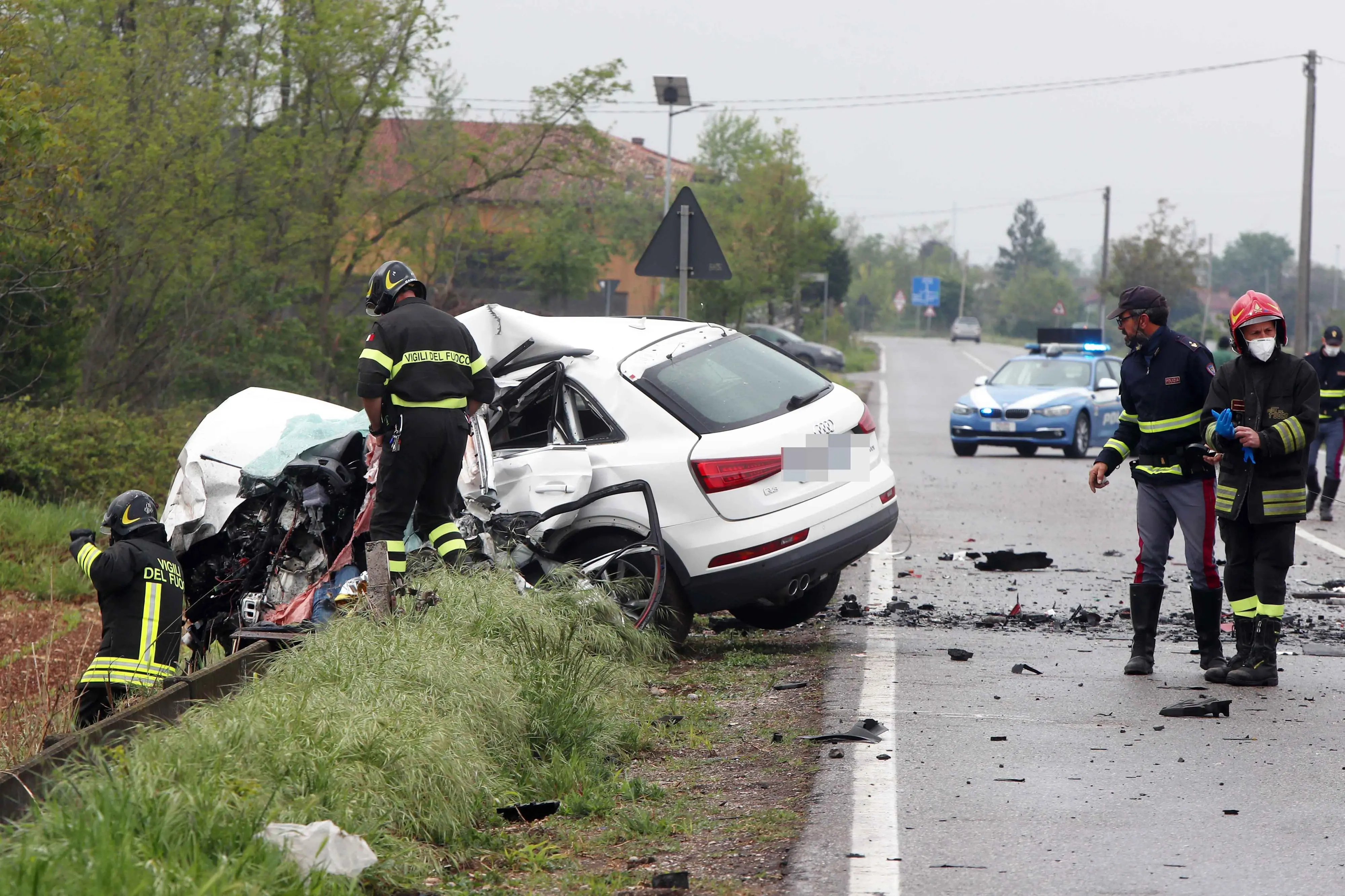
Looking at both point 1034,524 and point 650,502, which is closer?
point 650,502

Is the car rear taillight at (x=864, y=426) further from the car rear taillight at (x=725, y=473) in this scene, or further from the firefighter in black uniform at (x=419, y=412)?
the firefighter in black uniform at (x=419, y=412)

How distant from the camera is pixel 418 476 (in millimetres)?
6930

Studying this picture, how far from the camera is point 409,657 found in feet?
17.4

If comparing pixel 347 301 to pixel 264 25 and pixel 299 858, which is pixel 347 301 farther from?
pixel 299 858

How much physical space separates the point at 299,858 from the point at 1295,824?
119 inches

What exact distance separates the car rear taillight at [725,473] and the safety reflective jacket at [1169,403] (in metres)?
1.74

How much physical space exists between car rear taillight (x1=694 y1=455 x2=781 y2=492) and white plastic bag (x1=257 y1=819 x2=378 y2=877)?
3585 mm

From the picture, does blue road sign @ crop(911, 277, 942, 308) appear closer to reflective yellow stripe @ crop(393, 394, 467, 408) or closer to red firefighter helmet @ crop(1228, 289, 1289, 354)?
red firefighter helmet @ crop(1228, 289, 1289, 354)

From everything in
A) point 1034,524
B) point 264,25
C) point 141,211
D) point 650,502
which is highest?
point 264,25

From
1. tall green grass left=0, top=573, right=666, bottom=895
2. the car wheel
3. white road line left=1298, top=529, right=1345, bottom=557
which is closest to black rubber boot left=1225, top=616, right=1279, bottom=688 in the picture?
tall green grass left=0, top=573, right=666, bottom=895

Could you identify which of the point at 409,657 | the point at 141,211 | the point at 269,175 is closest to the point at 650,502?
the point at 409,657

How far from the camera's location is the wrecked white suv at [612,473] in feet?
23.5

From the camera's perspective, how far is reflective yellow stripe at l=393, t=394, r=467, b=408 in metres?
7.02

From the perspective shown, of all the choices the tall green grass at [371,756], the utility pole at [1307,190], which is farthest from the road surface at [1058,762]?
the utility pole at [1307,190]
